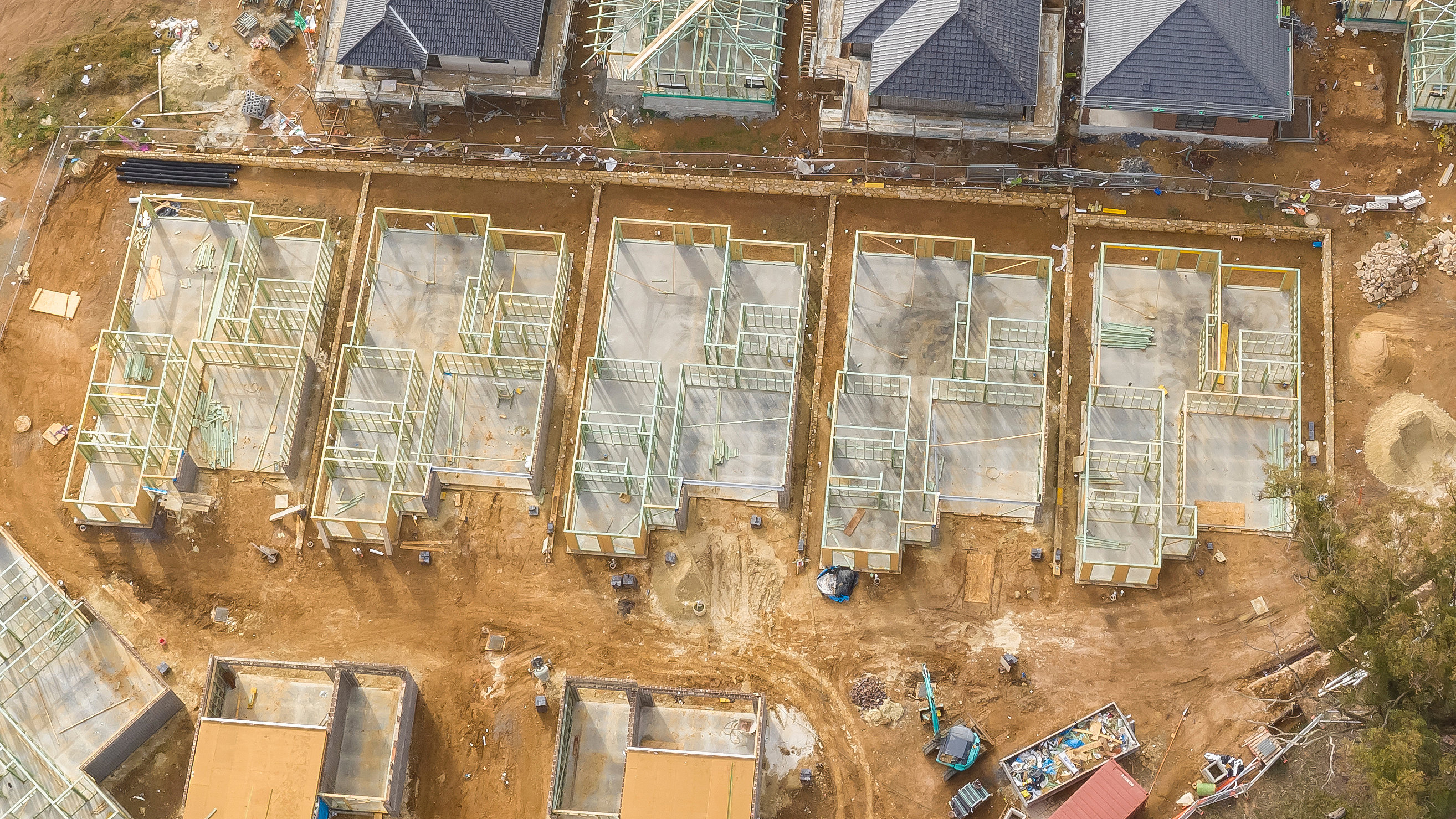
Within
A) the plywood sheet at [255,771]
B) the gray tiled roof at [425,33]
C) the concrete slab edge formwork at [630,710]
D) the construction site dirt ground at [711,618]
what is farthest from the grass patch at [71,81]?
the concrete slab edge formwork at [630,710]

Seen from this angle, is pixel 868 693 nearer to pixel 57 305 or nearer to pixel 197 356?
pixel 197 356

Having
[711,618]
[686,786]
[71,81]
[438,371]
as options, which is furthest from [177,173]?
[686,786]

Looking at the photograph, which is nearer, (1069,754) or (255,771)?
(255,771)

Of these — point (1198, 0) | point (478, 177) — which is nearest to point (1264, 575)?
point (1198, 0)

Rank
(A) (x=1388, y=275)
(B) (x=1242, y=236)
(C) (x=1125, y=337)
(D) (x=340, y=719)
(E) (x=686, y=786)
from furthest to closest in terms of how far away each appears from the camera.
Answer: (B) (x=1242, y=236)
(A) (x=1388, y=275)
(C) (x=1125, y=337)
(D) (x=340, y=719)
(E) (x=686, y=786)

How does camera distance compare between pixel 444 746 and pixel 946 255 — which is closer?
pixel 444 746

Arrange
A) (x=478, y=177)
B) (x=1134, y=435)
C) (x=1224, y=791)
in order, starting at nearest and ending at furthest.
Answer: (x=1224, y=791) < (x=1134, y=435) < (x=478, y=177)

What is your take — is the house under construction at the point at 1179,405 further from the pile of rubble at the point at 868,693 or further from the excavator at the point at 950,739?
the pile of rubble at the point at 868,693

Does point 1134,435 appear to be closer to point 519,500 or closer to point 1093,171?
point 1093,171

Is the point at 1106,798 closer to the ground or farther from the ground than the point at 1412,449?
Result: closer to the ground
